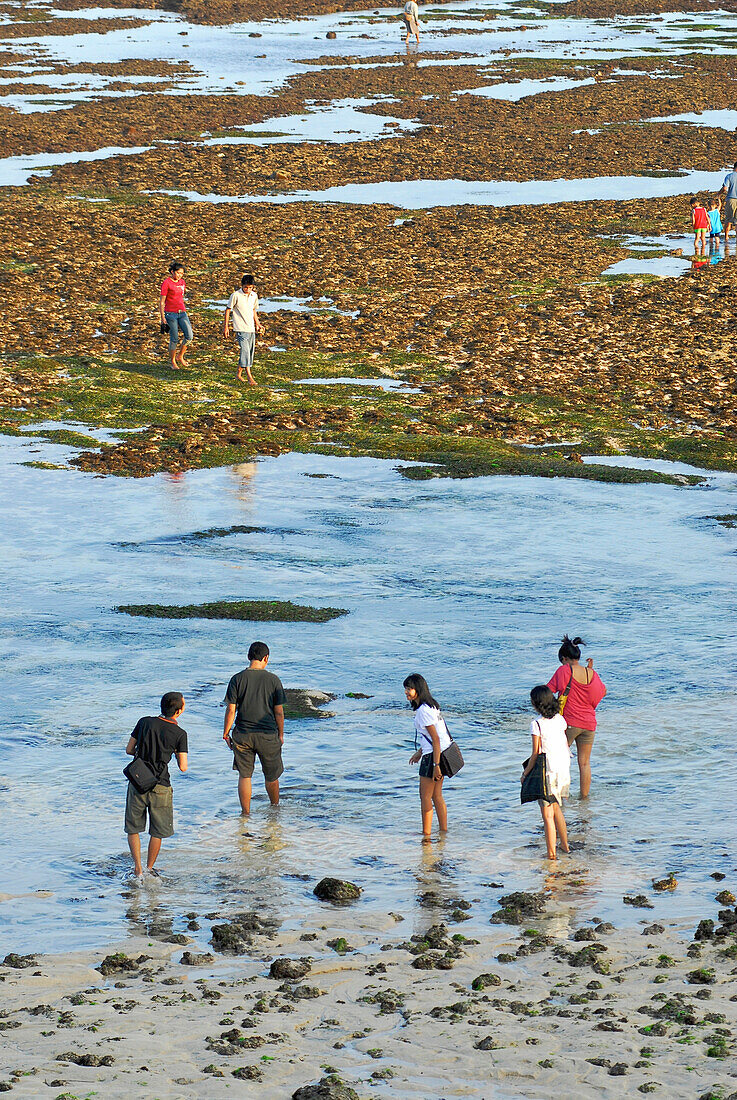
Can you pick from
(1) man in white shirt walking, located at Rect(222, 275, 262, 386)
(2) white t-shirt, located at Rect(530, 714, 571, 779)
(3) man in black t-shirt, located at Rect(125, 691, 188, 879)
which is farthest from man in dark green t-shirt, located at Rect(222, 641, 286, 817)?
(1) man in white shirt walking, located at Rect(222, 275, 262, 386)

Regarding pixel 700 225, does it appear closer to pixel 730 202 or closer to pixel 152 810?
pixel 730 202

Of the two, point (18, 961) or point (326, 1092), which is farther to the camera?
point (18, 961)

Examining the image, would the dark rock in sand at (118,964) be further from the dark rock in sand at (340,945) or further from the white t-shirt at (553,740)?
the white t-shirt at (553,740)

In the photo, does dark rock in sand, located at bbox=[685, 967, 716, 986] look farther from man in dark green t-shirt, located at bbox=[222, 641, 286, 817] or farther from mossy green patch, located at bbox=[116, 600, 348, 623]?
mossy green patch, located at bbox=[116, 600, 348, 623]

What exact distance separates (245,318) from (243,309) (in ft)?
0.78

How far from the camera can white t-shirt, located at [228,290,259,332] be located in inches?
1208

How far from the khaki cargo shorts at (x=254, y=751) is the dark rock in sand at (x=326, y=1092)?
5.84 m

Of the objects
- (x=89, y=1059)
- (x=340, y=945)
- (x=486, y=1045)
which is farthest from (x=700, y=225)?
(x=89, y=1059)

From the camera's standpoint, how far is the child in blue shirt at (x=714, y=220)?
44.4 metres

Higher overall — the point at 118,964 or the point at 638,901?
the point at 118,964

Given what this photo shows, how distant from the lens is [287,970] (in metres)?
10.4

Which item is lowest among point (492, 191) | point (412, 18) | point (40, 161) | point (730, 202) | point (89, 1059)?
point (89, 1059)

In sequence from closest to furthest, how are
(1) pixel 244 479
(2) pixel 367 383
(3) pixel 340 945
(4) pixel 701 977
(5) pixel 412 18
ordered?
1. (4) pixel 701 977
2. (3) pixel 340 945
3. (1) pixel 244 479
4. (2) pixel 367 383
5. (5) pixel 412 18

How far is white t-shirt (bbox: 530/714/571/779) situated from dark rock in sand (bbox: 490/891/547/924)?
1274 millimetres
